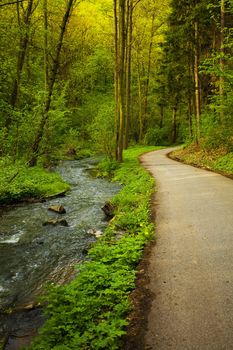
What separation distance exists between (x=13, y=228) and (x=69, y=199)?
441cm

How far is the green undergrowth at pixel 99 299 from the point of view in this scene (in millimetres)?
4105

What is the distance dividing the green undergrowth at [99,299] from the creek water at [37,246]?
714mm

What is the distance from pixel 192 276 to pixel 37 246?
4773 millimetres

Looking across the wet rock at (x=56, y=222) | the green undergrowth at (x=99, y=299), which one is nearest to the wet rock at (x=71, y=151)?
the wet rock at (x=56, y=222)

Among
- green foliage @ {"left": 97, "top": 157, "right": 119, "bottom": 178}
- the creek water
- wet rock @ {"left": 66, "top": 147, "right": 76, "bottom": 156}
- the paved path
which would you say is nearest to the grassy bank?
green foliage @ {"left": 97, "top": 157, "right": 119, "bottom": 178}

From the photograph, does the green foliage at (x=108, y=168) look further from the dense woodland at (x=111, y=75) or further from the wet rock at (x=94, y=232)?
the wet rock at (x=94, y=232)

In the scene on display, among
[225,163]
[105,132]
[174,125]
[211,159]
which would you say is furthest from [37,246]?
[174,125]

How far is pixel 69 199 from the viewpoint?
14.8 meters

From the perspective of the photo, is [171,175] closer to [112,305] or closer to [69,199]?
[69,199]

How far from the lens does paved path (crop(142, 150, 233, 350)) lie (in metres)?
4.01

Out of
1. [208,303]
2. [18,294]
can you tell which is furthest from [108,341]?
[18,294]

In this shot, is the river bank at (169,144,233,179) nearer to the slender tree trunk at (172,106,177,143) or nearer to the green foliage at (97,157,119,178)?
the green foliage at (97,157,119,178)

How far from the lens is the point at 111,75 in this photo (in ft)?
148

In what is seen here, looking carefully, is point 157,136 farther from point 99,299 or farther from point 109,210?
point 99,299
